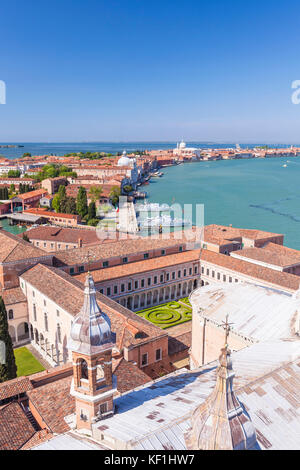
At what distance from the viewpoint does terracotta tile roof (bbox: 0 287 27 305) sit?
2614cm

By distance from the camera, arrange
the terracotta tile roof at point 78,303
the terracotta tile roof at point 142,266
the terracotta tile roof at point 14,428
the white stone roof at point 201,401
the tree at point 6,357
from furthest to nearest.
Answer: the terracotta tile roof at point 142,266 → the terracotta tile roof at point 78,303 → the tree at point 6,357 → the terracotta tile roof at point 14,428 → the white stone roof at point 201,401

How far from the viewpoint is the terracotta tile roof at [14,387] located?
53.4ft

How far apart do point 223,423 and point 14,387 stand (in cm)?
1222

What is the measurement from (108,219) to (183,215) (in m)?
15.8

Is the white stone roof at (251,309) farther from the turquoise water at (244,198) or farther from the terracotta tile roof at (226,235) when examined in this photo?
the turquoise water at (244,198)

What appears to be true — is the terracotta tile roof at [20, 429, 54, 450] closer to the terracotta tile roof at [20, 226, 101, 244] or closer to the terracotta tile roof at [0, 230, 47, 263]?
the terracotta tile roof at [0, 230, 47, 263]

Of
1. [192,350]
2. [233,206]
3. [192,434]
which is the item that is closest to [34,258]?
[192,350]

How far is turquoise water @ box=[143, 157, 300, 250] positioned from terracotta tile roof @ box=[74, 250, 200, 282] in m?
25.3

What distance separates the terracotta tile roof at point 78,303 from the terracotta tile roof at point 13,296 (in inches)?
50.4

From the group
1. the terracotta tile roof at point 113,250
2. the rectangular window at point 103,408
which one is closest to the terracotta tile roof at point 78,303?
the terracotta tile roof at point 113,250

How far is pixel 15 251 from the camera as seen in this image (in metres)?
27.6

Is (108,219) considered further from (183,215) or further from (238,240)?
(238,240)

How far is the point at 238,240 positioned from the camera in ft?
138
